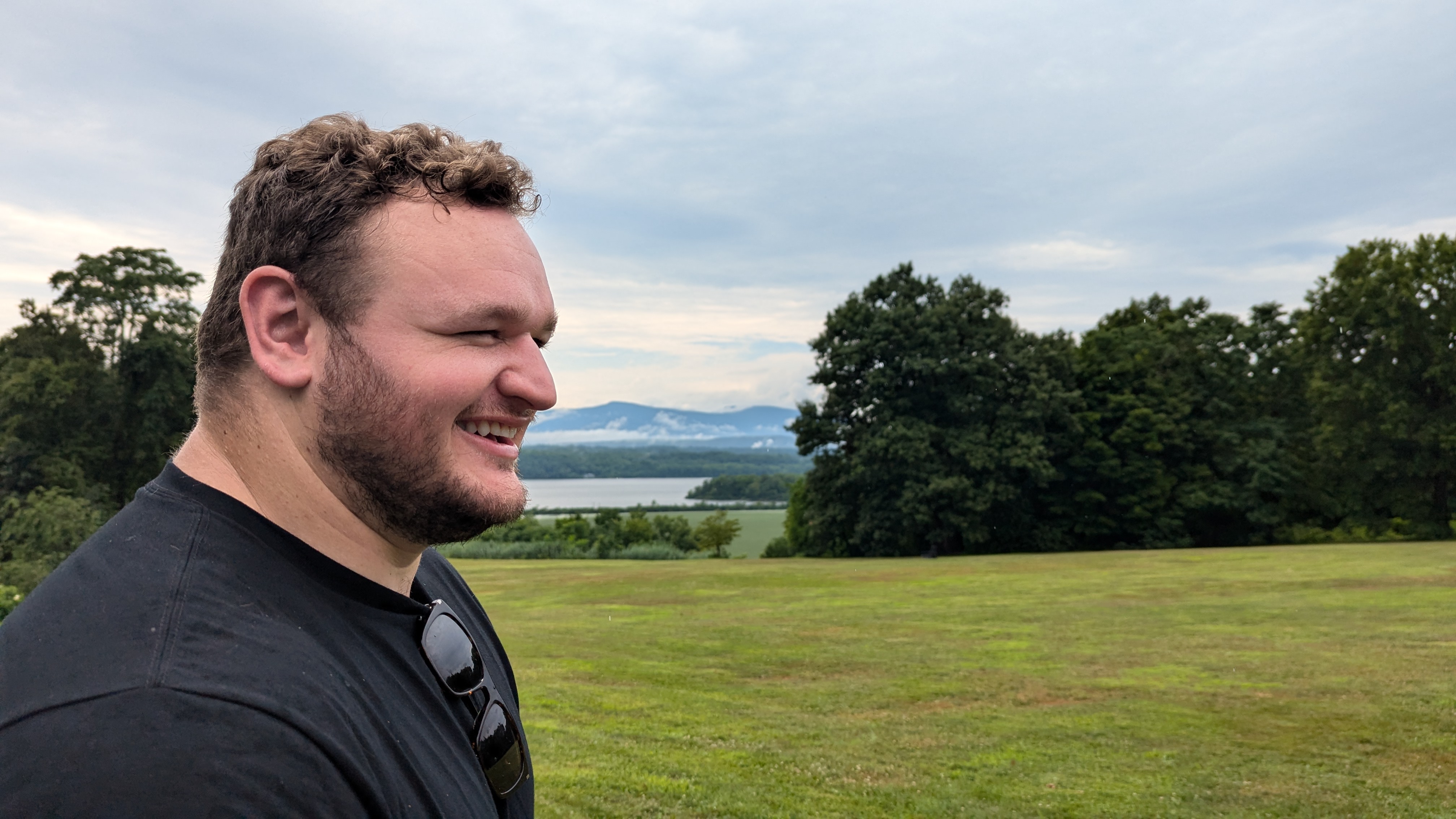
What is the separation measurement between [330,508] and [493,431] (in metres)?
0.28

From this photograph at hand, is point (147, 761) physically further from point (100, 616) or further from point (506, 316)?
point (506, 316)

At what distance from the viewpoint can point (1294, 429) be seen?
41.2 meters

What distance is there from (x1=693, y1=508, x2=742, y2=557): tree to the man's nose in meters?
54.5

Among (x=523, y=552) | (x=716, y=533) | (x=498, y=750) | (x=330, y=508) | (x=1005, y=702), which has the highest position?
(x=330, y=508)

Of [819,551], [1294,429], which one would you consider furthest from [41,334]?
[1294,429]

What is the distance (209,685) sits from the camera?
3.22 feet

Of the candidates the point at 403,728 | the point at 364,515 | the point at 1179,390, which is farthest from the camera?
the point at 1179,390

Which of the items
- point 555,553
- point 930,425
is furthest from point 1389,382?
point 555,553

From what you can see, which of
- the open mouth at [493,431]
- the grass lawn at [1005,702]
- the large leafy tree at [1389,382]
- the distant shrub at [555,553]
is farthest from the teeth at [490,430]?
the large leafy tree at [1389,382]

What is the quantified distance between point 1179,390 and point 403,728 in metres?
44.5

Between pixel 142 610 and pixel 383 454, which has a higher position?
pixel 383 454

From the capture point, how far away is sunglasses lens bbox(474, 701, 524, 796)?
1.59m

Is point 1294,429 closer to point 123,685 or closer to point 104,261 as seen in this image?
point 123,685

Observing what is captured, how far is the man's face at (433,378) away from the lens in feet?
4.44
